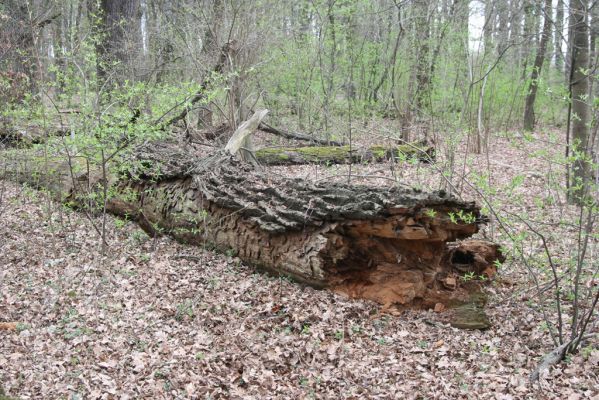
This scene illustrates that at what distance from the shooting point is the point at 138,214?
7.82m

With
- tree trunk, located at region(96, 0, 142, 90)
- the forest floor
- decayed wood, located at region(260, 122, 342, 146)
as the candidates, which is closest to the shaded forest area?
the forest floor

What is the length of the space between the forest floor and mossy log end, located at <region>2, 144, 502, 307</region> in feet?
0.83

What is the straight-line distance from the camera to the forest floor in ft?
13.5

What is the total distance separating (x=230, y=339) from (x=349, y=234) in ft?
5.69

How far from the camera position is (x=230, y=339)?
483cm

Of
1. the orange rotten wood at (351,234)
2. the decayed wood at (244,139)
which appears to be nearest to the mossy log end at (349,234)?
the orange rotten wood at (351,234)

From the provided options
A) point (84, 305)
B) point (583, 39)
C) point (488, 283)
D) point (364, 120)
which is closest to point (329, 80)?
point (364, 120)

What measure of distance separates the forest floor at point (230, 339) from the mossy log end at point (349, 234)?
0.25 m

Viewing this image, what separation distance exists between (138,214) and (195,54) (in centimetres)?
508

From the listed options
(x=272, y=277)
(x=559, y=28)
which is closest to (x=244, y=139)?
(x=272, y=277)

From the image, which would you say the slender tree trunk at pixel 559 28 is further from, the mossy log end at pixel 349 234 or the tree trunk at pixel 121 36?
the tree trunk at pixel 121 36

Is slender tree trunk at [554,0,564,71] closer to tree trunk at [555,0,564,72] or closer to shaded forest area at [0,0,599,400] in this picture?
tree trunk at [555,0,564,72]

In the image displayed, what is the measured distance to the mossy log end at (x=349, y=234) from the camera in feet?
16.9

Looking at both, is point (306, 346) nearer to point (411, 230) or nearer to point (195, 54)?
point (411, 230)
